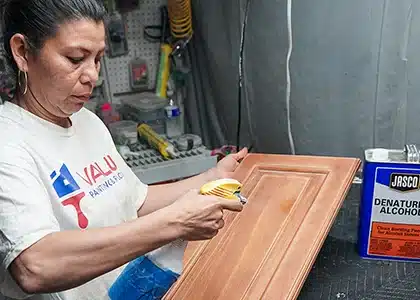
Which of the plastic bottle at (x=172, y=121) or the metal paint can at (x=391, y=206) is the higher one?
the metal paint can at (x=391, y=206)

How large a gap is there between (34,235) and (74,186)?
174 millimetres

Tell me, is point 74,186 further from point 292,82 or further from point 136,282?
point 292,82

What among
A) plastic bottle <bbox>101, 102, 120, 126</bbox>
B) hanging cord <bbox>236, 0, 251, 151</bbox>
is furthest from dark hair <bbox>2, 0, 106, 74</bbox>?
plastic bottle <bbox>101, 102, 120, 126</bbox>

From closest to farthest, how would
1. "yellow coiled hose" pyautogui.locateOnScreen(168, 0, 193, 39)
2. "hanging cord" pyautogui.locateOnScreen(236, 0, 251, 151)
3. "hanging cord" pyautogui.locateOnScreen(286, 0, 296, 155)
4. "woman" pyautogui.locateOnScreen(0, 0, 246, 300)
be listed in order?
1. "woman" pyautogui.locateOnScreen(0, 0, 246, 300)
2. "hanging cord" pyautogui.locateOnScreen(286, 0, 296, 155)
3. "hanging cord" pyautogui.locateOnScreen(236, 0, 251, 151)
4. "yellow coiled hose" pyautogui.locateOnScreen(168, 0, 193, 39)

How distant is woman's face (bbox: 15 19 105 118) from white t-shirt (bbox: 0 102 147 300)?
0.05 m

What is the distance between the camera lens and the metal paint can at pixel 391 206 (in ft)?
3.65

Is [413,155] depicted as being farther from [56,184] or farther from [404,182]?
[56,184]

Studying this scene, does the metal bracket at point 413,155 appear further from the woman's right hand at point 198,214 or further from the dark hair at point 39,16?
the dark hair at point 39,16

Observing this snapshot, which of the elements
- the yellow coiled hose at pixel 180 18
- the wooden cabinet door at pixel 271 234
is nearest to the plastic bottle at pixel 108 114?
the yellow coiled hose at pixel 180 18

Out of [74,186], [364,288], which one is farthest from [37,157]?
[364,288]

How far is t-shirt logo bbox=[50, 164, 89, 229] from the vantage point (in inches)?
35.5

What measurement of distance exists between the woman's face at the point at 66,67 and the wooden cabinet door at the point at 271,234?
0.36m

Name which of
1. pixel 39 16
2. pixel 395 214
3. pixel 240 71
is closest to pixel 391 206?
pixel 395 214

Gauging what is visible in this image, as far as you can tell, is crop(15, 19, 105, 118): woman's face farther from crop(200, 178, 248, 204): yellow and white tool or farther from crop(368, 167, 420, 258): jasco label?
crop(368, 167, 420, 258): jasco label
